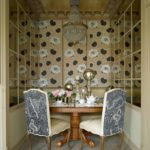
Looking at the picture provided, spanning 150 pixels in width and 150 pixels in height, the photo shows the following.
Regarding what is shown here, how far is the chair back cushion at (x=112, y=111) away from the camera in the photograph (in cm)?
261

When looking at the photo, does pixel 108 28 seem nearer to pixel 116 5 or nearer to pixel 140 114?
pixel 116 5

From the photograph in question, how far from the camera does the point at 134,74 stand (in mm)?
3025

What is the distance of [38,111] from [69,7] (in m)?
2.54

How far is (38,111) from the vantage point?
2.68m

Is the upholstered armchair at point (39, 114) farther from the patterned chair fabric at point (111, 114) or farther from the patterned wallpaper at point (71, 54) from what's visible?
the patterned wallpaper at point (71, 54)

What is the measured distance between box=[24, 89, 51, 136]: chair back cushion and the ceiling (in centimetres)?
178

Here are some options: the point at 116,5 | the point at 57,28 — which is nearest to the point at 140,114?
the point at 116,5

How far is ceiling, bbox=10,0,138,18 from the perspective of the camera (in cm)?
379

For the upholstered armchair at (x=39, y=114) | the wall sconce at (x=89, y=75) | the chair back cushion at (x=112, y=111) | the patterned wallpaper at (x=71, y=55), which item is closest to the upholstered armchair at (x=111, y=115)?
the chair back cushion at (x=112, y=111)

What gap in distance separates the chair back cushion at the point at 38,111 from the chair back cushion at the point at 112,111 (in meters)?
0.77

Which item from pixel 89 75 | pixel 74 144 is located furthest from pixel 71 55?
pixel 74 144
